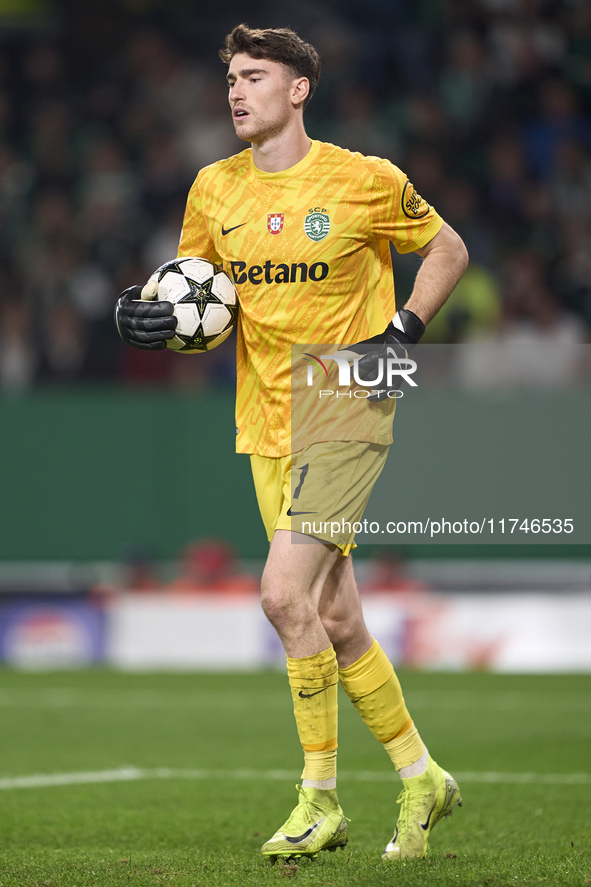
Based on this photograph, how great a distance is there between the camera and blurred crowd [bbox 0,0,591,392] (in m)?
12.2

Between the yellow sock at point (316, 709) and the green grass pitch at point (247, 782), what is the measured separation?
29cm

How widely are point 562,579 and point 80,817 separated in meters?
6.89

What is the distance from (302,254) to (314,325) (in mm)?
240

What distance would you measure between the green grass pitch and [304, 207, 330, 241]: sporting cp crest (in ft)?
6.62

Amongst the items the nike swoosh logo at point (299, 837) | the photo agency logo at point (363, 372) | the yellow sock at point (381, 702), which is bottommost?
the nike swoosh logo at point (299, 837)

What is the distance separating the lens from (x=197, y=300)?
4.37m

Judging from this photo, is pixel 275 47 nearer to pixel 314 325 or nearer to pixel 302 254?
pixel 302 254

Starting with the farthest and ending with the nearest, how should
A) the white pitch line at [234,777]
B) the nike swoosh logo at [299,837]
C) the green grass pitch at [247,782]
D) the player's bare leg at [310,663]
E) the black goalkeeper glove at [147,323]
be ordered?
the white pitch line at [234,777]
the black goalkeeper glove at [147,323]
the player's bare leg at [310,663]
the nike swoosh logo at [299,837]
the green grass pitch at [247,782]

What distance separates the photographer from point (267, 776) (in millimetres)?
6312

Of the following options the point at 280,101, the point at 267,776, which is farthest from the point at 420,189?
the point at 280,101

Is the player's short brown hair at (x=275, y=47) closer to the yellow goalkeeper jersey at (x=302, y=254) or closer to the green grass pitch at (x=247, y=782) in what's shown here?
the yellow goalkeeper jersey at (x=302, y=254)

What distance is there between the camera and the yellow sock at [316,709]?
413 centimetres

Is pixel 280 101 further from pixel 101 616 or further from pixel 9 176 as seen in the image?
pixel 9 176

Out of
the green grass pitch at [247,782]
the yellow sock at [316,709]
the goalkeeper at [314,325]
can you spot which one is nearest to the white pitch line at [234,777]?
the green grass pitch at [247,782]
